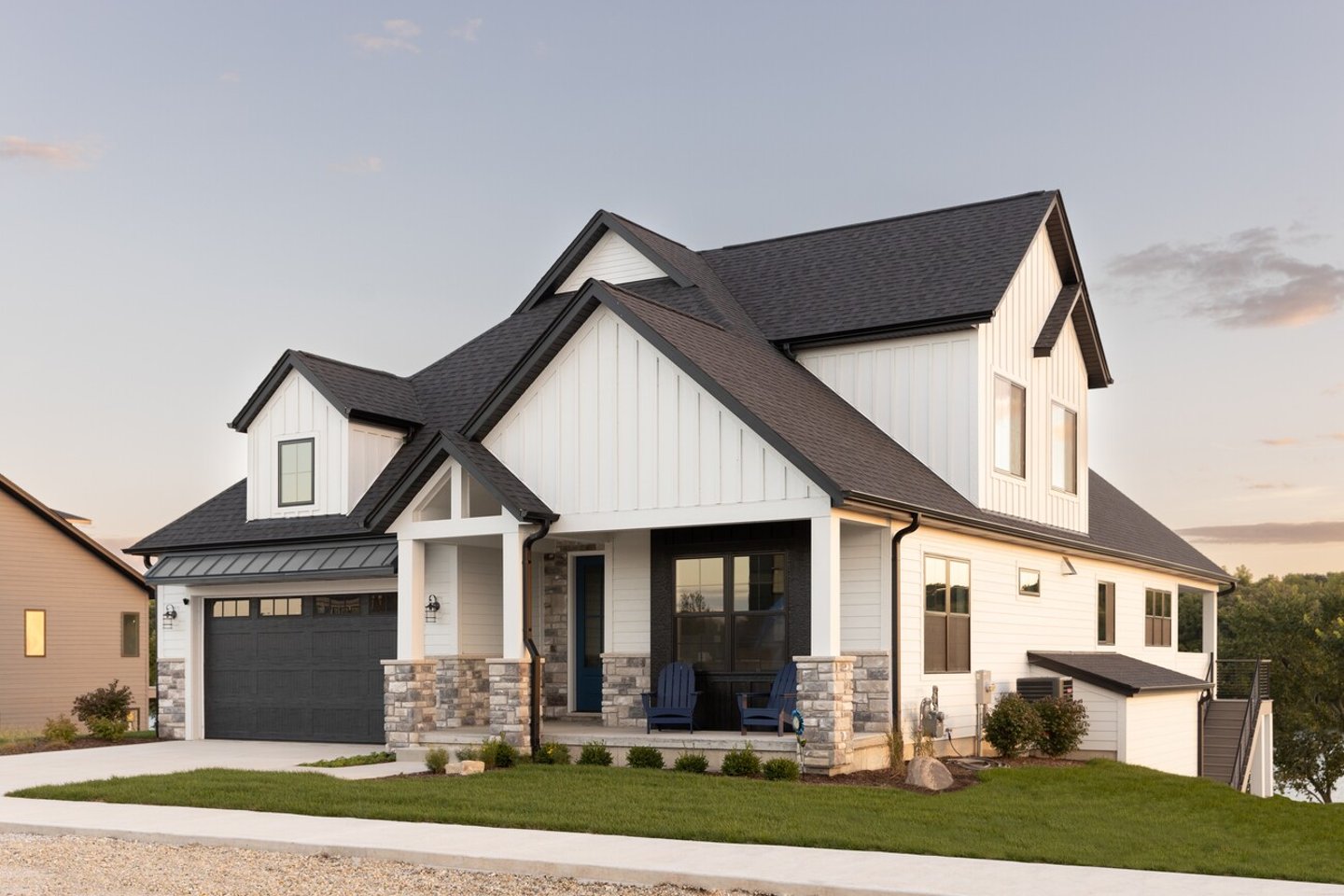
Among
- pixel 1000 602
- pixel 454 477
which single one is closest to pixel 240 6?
pixel 454 477

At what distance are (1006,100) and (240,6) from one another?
1202 centimetres

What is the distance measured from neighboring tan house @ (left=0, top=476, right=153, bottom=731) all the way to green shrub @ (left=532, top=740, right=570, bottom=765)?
1834 cm

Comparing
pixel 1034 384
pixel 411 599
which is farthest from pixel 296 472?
pixel 1034 384

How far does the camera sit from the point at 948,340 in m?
19.8

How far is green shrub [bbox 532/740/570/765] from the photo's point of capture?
55.8 ft

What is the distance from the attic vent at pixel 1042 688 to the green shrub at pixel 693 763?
607 cm

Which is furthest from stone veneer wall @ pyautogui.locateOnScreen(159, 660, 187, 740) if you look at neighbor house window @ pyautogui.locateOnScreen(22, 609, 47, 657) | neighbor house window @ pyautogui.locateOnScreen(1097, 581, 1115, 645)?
neighbor house window @ pyautogui.locateOnScreen(1097, 581, 1115, 645)

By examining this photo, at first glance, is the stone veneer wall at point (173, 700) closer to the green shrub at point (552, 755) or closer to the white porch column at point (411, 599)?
the white porch column at point (411, 599)

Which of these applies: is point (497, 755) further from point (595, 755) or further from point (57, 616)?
point (57, 616)

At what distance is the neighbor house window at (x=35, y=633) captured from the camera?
105ft

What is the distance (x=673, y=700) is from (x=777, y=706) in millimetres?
1569

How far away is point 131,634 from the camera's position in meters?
35.8

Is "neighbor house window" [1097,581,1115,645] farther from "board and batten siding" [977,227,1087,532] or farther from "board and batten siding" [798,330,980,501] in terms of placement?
"board and batten siding" [798,330,980,501]

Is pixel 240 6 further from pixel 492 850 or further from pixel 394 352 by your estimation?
pixel 492 850
